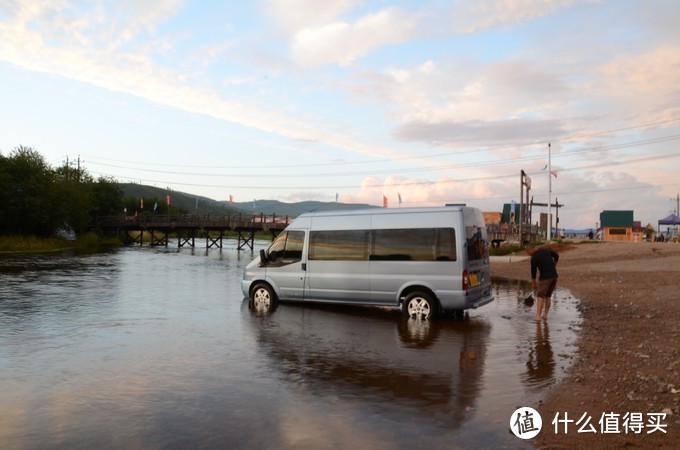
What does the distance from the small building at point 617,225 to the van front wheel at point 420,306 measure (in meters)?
77.7

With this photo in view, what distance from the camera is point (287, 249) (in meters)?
14.2

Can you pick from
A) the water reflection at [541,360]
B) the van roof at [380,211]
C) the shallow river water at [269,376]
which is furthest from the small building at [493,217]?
the water reflection at [541,360]

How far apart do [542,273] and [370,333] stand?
4.36 m

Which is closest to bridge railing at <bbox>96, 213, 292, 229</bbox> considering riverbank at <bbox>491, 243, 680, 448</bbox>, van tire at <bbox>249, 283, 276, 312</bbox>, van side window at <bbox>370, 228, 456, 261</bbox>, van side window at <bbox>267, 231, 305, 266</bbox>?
van tire at <bbox>249, 283, 276, 312</bbox>

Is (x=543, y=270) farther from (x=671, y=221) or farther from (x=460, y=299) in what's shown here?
(x=671, y=221)

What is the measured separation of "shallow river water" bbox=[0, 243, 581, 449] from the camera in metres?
5.30

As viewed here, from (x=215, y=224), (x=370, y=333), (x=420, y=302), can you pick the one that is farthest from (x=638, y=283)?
(x=215, y=224)

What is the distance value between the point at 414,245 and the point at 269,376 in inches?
237

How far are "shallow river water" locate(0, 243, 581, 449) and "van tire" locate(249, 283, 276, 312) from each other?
50 centimetres

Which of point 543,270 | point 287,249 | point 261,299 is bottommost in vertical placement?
point 261,299

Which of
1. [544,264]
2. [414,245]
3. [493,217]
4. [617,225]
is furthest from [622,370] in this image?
→ [617,225]

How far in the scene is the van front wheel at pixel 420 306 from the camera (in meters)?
12.3

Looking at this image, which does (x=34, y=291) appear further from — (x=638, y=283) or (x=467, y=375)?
(x=638, y=283)

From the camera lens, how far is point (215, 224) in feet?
270
